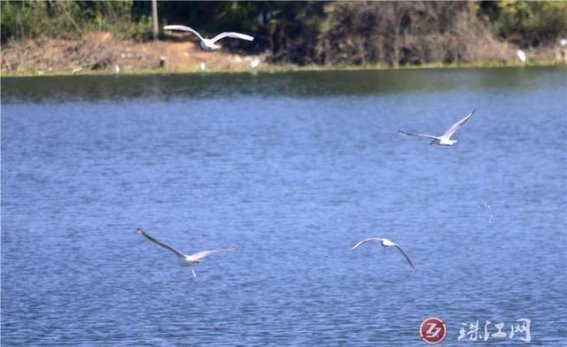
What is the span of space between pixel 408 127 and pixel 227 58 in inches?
681

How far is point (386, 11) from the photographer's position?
183 ft

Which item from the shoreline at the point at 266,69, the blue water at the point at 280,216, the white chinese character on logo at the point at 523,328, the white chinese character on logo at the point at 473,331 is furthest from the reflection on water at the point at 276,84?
the white chinese character on logo at the point at 523,328

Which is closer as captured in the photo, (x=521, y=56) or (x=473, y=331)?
(x=473, y=331)

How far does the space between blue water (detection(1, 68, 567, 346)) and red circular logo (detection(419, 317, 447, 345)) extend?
12 centimetres

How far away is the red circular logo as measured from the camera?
1884cm

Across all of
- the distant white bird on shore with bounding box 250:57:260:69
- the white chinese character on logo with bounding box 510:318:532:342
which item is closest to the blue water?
the white chinese character on logo with bounding box 510:318:532:342

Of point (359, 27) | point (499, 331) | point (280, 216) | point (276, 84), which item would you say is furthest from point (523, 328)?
point (359, 27)

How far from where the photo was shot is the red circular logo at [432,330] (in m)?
18.8

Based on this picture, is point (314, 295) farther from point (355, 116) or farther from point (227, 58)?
point (227, 58)

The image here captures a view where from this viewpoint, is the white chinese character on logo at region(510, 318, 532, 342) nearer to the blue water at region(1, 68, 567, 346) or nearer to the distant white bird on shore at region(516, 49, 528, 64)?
the blue water at region(1, 68, 567, 346)

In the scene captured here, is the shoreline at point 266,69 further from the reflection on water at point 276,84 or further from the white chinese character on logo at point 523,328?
the white chinese character on logo at point 523,328

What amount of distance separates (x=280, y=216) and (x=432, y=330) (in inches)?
315

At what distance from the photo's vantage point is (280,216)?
26.8m

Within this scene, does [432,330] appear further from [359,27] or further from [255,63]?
[359,27]
